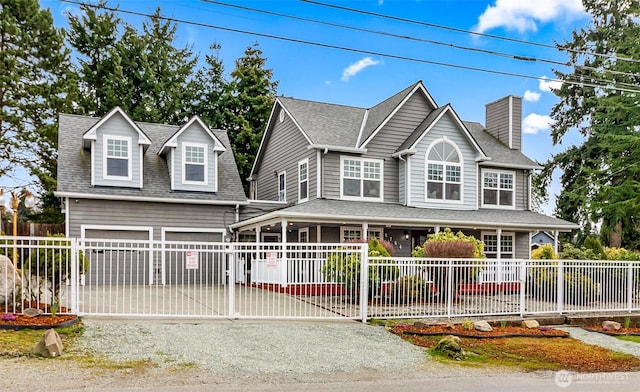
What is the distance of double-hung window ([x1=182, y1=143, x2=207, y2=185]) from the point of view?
845 inches

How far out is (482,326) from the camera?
1178 centimetres

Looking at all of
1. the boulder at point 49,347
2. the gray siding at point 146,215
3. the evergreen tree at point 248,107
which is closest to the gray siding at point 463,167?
the gray siding at point 146,215

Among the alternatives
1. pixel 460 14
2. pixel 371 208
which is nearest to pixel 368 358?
pixel 460 14

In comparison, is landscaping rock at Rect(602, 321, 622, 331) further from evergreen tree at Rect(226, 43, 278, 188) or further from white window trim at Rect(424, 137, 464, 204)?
evergreen tree at Rect(226, 43, 278, 188)

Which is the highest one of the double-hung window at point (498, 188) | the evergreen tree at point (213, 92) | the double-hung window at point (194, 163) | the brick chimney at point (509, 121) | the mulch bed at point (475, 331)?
the evergreen tree at point (213, 92)

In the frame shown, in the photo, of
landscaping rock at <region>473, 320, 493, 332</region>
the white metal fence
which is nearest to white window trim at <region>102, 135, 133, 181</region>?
the white metal fence

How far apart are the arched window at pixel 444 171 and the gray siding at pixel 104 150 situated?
37.0 ft

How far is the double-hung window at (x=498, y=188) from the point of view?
77.7 ft

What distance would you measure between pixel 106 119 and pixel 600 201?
2542cm

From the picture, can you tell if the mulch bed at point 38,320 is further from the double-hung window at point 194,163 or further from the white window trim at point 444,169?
the white window trim at point 444,169

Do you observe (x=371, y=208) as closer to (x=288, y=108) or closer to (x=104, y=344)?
(x=288, y=108)

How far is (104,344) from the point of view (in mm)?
8789

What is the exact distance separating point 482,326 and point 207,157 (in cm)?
1353

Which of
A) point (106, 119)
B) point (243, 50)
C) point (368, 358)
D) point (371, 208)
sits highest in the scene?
point (243, 50)
